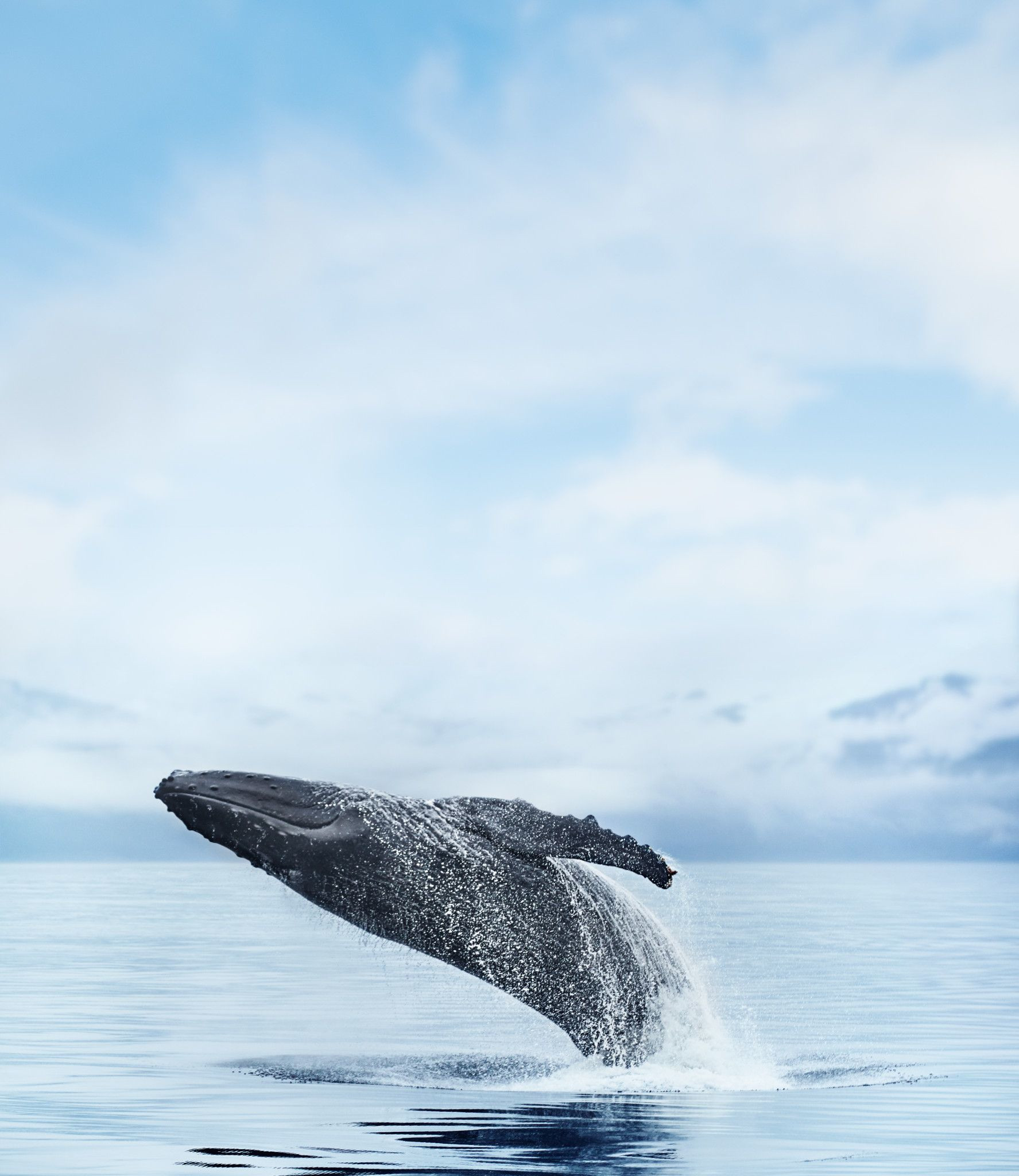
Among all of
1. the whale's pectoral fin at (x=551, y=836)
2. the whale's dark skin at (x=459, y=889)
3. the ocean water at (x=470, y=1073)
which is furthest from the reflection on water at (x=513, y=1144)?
the whale's dark skin at (x=459, y=889)

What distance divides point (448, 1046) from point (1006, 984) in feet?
45.3

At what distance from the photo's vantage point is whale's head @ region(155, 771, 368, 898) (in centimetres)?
1805

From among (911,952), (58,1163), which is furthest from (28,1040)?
(911,952)

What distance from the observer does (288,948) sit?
44.8 meters

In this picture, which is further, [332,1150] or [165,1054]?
[165,1054]

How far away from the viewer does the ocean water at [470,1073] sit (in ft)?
44.5

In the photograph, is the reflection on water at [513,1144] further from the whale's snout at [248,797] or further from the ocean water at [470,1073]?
the whale's snout at [248,797]

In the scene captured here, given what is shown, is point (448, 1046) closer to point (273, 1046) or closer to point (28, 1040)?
point (273, 1046)

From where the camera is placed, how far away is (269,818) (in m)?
18.2

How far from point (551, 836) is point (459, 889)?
69.9 inches

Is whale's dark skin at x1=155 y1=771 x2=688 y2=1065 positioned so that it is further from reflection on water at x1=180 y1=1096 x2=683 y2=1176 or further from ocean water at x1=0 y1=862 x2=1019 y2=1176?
reflection on water at x1=180 y1=1096 x2=683 y2=1176

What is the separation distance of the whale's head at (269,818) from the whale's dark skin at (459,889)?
1 cm

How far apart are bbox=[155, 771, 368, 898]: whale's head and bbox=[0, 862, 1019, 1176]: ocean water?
91 centimetres

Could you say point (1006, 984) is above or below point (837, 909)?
below
